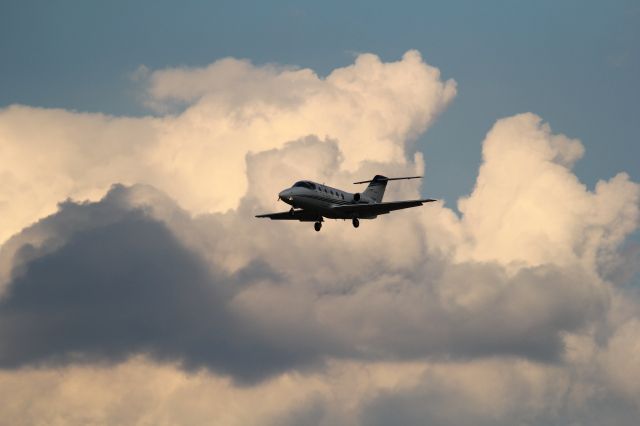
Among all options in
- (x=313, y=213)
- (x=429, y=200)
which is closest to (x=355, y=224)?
(x=313, y=213)

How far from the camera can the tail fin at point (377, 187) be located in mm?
104875

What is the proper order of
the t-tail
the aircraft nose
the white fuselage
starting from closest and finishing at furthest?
the aircraft nose, the white fuselage, the t-tail

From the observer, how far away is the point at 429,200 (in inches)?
3310

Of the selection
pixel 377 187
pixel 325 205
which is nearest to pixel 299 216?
pixel 325 205

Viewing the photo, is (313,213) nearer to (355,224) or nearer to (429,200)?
(355,224)

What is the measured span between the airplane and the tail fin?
8523 millimetres

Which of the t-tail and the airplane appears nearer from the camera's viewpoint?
the airplane

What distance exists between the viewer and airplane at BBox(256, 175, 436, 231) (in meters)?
89.0

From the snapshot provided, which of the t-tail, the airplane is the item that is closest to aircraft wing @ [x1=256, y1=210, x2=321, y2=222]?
the airplane

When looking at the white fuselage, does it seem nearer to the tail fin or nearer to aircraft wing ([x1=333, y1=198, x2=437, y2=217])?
aircraft wing ([x1=333, y1=198, x2=437, y2=217])

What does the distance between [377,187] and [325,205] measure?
16007 mm

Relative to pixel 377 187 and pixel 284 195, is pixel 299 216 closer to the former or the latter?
pixel 284 195

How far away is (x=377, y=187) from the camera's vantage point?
105562 millimetres

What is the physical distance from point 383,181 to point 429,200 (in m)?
22.0
